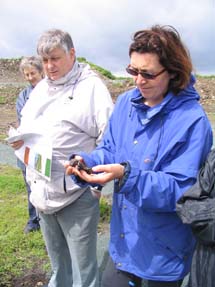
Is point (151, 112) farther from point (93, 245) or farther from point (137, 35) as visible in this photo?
point (93, 245)

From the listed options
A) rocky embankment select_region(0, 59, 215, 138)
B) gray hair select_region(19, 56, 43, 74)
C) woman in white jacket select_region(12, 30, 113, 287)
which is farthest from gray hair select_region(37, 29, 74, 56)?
rocky embankment select_region(0, 59, 215, 138)

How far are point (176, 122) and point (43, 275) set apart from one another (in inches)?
94.4

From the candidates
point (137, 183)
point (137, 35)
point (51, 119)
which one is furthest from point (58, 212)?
point (137, 35)

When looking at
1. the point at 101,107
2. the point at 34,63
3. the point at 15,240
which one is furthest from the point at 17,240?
the point at 101,107

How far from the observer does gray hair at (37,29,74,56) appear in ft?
8.93

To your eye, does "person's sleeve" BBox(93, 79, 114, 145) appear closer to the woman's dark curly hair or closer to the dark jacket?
the woman's dark curly hair

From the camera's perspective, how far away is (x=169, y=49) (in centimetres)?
212

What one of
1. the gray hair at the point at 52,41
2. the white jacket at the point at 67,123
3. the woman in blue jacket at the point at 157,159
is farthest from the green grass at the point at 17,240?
the gray hair at the point at 52,41

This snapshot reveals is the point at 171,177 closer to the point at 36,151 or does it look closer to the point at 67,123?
the point at 67,123

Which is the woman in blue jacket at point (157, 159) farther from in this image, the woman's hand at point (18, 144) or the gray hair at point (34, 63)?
the gray hair at point (34, 63)

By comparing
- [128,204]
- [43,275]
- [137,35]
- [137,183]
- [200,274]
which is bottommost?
[43,275]

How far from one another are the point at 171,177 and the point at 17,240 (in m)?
2.94

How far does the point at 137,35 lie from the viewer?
7.20ft

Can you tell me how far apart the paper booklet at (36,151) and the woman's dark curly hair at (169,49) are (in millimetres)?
899
